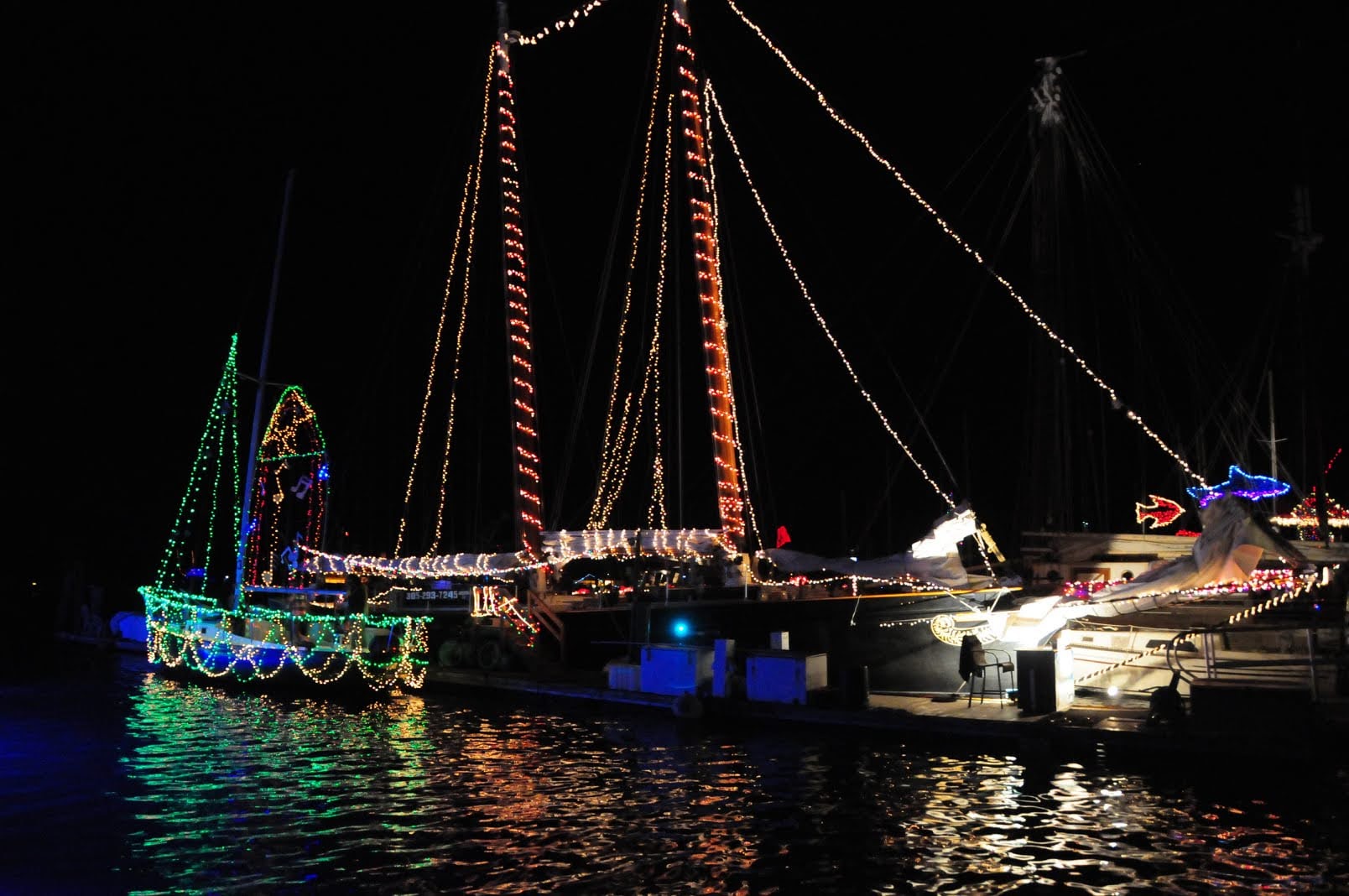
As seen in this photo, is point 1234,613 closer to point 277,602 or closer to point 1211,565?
point 1211,565

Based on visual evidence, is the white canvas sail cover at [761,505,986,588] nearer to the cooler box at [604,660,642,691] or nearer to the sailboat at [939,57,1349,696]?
the sailboat at [939,57,1349,696]

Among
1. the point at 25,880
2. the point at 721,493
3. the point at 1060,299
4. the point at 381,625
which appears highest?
the point at 1060,299

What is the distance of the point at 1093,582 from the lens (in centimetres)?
2264

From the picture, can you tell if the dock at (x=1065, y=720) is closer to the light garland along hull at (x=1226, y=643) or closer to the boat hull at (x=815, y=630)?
the light garland along hull at (x=1226, y=643)

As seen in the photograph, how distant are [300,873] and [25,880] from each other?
2.70 meters

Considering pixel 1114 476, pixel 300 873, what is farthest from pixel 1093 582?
pixel 1114 476

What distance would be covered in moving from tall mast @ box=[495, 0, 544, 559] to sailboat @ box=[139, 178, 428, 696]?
16.2 ft

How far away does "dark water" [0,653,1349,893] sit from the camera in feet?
36.2

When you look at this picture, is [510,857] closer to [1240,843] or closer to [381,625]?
[1240,843]

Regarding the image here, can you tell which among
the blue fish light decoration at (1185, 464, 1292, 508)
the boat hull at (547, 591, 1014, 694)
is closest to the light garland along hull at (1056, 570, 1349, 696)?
the boat hull at (547, 591, 1014, 694)

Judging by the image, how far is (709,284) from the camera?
1307 inches

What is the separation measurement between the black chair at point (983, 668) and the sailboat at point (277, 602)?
13252 millimetres

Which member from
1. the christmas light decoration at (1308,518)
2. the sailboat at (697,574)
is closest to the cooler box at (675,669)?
the sailboat at (697,574)

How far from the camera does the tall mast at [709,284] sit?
3203 cm
